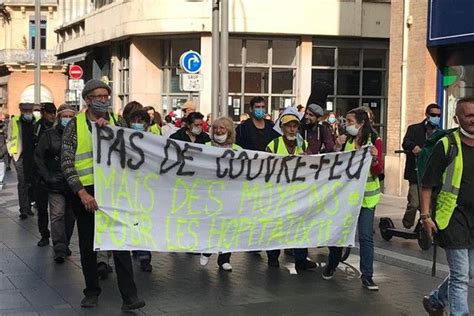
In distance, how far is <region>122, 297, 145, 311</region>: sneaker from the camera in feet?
22.0

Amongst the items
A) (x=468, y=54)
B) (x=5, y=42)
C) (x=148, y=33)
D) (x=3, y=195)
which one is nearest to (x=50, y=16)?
(x=5, y=42)

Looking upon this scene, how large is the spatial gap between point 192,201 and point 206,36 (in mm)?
19607

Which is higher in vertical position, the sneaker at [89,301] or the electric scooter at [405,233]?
the electric scooter at [405,233]

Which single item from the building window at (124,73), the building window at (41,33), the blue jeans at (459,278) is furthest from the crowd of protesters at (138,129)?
the building window at (41,33)

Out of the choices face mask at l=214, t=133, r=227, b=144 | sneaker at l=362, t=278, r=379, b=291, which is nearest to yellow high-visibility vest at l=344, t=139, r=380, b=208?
sneaker at l=362, t=278, r=379, b=291

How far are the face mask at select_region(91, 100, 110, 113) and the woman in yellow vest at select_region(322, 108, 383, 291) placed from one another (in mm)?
2669

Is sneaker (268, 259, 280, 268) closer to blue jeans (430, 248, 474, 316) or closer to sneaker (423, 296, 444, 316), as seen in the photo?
sneaker (423, 296, 444, 316)

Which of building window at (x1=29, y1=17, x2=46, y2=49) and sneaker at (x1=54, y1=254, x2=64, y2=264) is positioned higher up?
building window at (x1=29, y1=17, x2=46, y2=49)

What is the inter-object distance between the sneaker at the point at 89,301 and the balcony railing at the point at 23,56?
4678 centimetres

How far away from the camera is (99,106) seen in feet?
22.6

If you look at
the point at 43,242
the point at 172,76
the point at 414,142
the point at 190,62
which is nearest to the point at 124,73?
the point at 172,76

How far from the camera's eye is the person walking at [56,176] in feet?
29.9

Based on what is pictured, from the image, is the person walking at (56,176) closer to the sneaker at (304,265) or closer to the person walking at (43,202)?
the person walking at (43,202)

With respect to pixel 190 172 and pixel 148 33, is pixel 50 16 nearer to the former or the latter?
pixel 148 33
